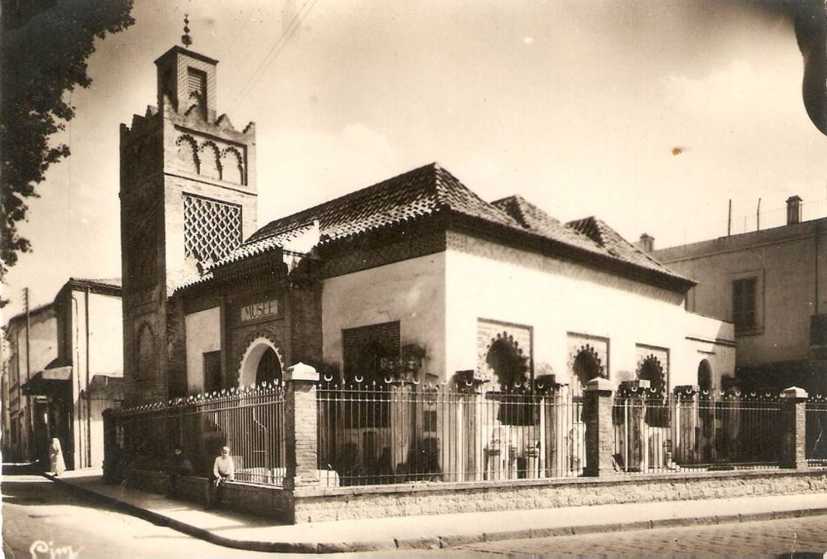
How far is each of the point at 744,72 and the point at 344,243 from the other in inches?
306

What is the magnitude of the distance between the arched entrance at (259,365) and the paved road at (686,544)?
8512 mm

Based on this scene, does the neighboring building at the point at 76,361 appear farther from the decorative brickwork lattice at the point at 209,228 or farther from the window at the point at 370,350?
the window at the point at 370,350

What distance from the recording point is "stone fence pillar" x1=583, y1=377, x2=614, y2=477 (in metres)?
12.7

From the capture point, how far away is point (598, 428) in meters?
12.8

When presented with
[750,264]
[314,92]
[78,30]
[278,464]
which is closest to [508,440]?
[278,464]

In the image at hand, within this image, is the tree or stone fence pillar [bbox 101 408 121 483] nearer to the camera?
the tree

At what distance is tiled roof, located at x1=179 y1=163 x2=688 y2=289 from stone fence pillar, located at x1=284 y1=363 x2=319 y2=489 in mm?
4235

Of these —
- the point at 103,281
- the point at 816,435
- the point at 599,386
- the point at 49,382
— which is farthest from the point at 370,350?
the point at 49,382

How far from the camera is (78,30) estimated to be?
9.36m

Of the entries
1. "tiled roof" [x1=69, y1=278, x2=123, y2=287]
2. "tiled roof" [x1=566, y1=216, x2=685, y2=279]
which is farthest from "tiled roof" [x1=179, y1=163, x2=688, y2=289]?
"tiled roof" [x1=69, y1=278, x2=123, y2=287]

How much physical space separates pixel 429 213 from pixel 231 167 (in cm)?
859

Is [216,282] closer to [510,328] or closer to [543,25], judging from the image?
[510,328]

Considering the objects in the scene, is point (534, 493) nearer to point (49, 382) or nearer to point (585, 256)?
point (585, 256)

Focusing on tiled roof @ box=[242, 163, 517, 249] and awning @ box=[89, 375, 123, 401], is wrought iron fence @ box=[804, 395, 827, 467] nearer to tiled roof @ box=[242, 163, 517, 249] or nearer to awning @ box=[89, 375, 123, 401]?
tiled roof @ box=[242, 163, 517, 249]
